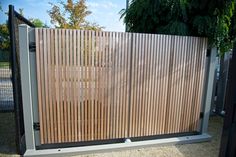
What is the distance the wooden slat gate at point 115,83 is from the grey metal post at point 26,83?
0.13 m

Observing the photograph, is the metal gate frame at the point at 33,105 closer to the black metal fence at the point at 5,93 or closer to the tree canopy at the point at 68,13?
the black metal fence at the point at 5,93

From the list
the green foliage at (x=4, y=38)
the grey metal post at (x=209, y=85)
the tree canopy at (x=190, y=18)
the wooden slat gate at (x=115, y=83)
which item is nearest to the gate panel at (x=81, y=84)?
the wooden slat gate at (x=115, y=83)

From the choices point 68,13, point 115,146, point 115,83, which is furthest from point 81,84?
point 68,13

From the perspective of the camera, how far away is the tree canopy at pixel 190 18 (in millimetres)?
3193

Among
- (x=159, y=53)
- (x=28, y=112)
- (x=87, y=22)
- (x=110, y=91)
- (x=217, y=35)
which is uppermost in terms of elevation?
(x=87, y=22)

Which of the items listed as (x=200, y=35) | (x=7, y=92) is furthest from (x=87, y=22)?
(x=200, y=35)

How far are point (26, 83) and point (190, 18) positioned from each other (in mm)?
2876

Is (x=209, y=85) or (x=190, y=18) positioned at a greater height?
(x=190, y=18)

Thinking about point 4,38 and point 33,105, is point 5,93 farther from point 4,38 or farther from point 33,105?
point 33,105

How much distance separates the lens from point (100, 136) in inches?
124

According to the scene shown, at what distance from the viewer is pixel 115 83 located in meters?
3.04

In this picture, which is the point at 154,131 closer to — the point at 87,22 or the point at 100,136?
the point at 100,136

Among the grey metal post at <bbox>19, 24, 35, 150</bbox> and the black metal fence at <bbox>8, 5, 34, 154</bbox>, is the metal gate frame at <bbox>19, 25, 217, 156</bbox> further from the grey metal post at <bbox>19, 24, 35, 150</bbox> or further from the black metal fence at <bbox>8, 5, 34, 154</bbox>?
the black metal fence at <bbox>8, 5, 34, 154</bbox>

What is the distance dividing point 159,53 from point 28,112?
2128mm
